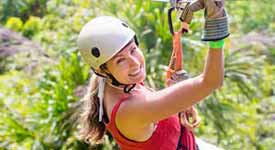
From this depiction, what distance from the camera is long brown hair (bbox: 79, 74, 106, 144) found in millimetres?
1797

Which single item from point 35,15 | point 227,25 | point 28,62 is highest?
point 227,25

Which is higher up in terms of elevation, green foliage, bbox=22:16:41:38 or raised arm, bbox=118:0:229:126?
raised arm, bbox=118:0:229:126

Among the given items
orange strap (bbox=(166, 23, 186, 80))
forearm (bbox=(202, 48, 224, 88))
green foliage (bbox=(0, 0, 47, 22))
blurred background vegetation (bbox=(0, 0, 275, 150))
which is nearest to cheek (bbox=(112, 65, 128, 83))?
orange strap (bbox=(166, 23, 186, 80))

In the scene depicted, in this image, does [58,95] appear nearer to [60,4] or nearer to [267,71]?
[267,71]

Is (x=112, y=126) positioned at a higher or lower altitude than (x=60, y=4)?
higher

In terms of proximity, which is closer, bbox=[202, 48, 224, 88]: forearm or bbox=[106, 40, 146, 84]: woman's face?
bbox=[202, 48, 224, 88]: forearm

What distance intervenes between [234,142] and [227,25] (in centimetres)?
313

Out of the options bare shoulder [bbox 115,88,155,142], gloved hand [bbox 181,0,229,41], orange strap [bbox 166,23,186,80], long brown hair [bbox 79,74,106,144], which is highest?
gloved hand [bbox 181,0,229,41]

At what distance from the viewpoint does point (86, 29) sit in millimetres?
1630

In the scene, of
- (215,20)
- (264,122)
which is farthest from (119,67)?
(264,122)

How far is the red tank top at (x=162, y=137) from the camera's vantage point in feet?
5.41

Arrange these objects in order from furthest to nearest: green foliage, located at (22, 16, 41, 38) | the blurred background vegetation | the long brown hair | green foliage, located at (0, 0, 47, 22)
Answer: green foliage, located at (0, 0, 47, 22) → green foliage, located at (22, 16, 41, 38) → the blurred background vegetation → the long brown hair

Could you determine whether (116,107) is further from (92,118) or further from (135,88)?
(92,118)

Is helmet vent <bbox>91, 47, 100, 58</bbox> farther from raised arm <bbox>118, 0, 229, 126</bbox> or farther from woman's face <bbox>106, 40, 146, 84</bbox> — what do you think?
raised arm <bbox>118, 0, 229, 126</bbox>
